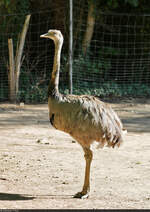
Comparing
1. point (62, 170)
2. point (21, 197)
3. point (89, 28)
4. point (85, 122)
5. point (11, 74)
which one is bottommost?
point (62, 170)

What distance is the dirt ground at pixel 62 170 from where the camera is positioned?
4.45m

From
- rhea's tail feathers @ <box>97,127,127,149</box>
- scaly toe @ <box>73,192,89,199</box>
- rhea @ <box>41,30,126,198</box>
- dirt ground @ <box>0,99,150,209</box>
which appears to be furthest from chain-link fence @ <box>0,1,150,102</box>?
scaly toe @ <box>73,192,89,199</box>

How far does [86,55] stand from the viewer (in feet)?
37.4

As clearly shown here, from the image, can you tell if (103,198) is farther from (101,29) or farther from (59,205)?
(101,29)

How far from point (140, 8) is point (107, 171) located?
7464mm

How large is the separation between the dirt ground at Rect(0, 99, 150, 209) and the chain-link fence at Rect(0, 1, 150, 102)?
2363 mm

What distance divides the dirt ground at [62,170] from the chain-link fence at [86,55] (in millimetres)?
2363

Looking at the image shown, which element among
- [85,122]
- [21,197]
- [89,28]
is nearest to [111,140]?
[85,122]

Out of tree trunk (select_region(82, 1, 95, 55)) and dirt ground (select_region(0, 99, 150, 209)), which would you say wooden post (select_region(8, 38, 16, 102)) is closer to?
dirt ground (select_region(0, 99, 150, 209))

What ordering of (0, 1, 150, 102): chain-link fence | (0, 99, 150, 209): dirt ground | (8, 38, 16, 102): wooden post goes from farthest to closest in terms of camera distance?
(0, 1, 150, 102): chain-link fence < (8, 38, 16, 102): wooden post < (0, 99, 150, 209): dirt ground

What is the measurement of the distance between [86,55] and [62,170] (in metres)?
6.27

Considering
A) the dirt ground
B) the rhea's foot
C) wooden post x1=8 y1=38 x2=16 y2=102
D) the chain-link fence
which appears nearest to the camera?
the dirt ground

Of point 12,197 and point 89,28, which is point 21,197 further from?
point 89,28

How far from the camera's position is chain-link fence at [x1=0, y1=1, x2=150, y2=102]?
34.6 ft
